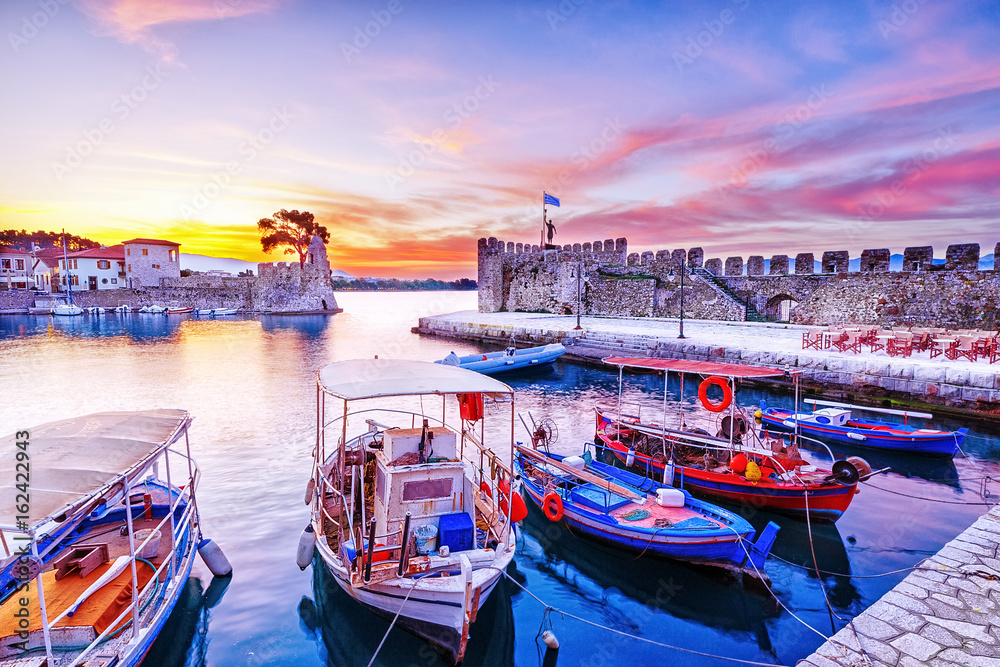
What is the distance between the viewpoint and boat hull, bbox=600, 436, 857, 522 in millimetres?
8633

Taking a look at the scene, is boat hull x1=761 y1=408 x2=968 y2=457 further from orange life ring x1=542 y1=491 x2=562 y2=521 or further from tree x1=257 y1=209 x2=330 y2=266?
tree x1=257 y1=209 x2=330 y2=266

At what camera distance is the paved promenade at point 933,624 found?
15.2 feet

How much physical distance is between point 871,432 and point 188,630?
15.2 metres

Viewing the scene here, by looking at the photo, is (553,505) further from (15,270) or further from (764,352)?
(15,270)

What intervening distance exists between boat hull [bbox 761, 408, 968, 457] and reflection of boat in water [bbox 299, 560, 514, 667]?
10028mm

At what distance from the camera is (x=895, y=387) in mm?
16328

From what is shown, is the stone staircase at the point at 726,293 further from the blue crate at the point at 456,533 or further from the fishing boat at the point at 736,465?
the blue crate at the point at 456,533

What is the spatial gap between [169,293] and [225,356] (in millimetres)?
48430

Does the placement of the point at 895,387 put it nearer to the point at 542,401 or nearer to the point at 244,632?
the point at 542,401

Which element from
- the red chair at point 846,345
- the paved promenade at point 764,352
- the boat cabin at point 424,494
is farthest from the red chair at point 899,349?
the boat cabin at point 424,494

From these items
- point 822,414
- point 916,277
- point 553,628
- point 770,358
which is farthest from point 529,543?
point 916,277

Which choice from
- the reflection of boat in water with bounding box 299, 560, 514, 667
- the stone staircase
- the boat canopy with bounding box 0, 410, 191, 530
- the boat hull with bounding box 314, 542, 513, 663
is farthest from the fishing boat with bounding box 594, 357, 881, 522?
the stone staircase

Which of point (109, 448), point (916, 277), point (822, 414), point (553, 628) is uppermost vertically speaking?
point (916, 277)

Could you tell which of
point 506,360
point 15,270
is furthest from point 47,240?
point 506,360
